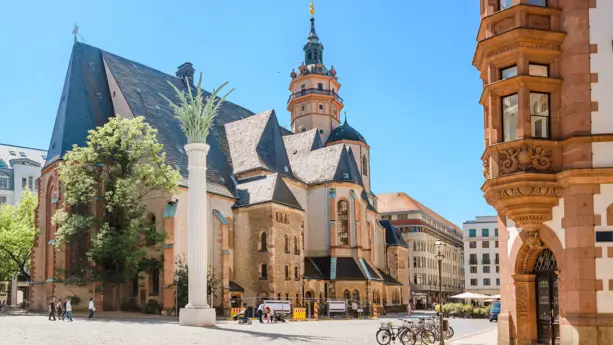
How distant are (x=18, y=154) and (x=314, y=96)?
4224cm

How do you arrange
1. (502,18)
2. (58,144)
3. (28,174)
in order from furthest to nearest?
(28,174), (58,144), (502,18)

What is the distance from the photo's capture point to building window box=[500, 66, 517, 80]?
768 inches

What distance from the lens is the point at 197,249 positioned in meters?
36.5

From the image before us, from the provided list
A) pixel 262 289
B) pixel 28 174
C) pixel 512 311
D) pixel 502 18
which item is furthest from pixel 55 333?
pixel 28 174

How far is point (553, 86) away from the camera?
18891 mm

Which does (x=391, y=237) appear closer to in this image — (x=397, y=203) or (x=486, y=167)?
(x=397, y=203)

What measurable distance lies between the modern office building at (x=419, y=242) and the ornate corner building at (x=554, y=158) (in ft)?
285

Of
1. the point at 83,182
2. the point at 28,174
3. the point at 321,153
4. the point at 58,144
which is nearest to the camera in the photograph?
the point at 83,182

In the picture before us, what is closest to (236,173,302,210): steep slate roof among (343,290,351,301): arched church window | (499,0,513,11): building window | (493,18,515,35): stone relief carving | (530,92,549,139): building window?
(343,290,351,301): arched church window

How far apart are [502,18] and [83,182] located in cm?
3351

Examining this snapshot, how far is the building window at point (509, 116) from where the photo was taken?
1939cm

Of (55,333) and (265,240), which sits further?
(265,240)

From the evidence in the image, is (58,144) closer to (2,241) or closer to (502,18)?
(2,241)

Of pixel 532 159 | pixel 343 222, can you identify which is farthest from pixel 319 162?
pixel 532 159
